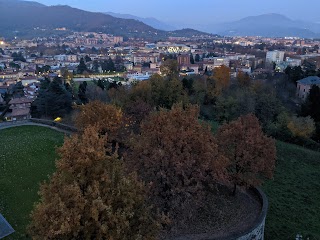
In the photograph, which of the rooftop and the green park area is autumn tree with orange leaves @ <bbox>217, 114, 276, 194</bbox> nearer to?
the green park area

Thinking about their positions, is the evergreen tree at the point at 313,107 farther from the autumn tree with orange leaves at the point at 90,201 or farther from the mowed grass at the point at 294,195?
the autumn tree with orange leaves at the point at 90,201

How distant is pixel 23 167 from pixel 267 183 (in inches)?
482

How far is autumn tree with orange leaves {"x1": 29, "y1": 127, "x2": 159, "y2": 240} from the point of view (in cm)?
669

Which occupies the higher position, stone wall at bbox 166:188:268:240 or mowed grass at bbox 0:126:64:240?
stone wall at bbox 166:188:268:240

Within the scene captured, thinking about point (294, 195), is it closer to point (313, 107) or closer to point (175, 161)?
point (175, 161)

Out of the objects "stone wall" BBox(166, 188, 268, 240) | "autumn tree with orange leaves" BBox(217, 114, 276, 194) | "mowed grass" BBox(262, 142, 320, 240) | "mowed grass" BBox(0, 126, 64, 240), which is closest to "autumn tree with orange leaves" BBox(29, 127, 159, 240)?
"mowed grass" BBox(0, 126, 64, 240)

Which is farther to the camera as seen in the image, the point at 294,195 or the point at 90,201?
the point at 294,195

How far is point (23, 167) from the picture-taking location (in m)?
16.8

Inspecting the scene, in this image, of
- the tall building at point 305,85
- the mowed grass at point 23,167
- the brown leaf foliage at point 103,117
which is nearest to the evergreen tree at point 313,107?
the tall building at point 305,85

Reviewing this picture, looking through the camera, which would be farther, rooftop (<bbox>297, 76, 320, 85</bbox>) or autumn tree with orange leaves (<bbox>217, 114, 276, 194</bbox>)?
rooftop (<bbox>297, 76, 320, 85</bbox>)

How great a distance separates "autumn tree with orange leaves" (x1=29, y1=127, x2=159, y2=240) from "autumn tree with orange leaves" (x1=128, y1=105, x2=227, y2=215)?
2686 millimetres

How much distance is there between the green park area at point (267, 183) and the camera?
1288 centimetres

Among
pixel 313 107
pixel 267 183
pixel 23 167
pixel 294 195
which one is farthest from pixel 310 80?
pixel 23 167

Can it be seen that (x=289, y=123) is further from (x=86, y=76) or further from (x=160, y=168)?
(x=86, y=76)
